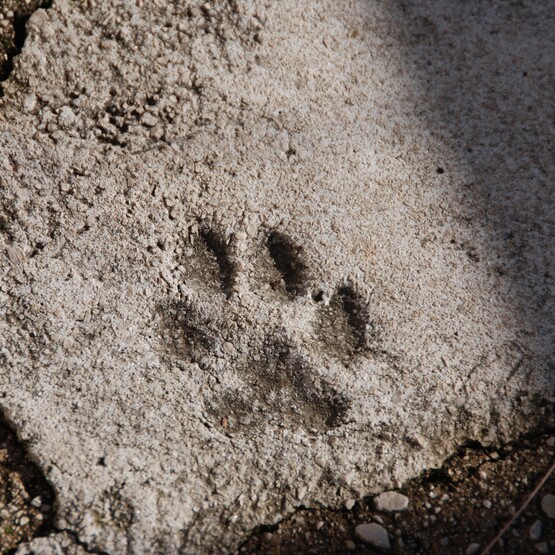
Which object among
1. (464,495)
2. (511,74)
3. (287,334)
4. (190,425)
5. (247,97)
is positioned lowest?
(190,425)

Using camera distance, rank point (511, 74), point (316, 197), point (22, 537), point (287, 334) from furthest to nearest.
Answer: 1. point (511, 74)
2. point (316, 197)
3. point (287, 334)
4. point (22, 537)

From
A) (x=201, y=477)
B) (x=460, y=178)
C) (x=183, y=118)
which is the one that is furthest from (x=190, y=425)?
(x=460, y=178)

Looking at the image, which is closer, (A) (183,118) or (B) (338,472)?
(B) (338,472)

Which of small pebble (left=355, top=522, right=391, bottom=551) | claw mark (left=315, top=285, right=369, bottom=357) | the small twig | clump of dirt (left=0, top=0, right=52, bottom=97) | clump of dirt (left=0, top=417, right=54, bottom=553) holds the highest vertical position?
clump of dirt (left=0, top=0, right=52, bottom=97)

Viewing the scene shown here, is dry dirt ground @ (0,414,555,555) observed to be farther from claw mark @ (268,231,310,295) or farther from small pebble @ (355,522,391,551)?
claw mark @ (268,231,310,295)

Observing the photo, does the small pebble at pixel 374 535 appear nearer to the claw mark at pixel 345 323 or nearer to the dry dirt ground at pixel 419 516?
the dry dirt ground at pixel 419 516

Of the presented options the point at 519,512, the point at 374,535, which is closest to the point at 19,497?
the point at 374,535

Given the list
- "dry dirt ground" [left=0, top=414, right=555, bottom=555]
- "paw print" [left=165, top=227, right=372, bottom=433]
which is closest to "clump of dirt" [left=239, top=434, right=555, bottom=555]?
"dry dirt ground" [left=0, top=414, right=555, bottom=555]

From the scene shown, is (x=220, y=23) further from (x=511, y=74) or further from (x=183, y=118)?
(x=511, y=74)
